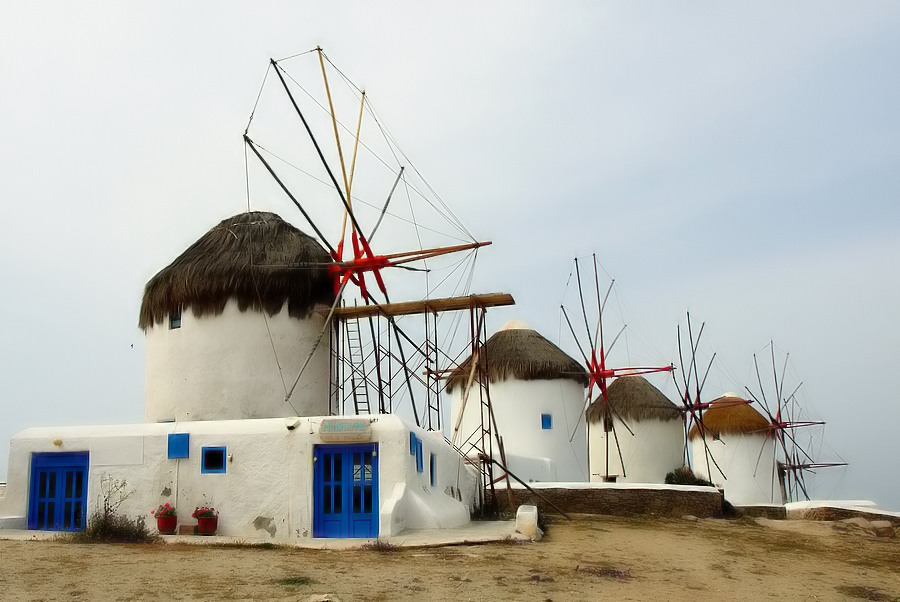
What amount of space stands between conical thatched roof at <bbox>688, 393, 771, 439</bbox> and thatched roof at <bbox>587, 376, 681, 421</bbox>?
1.98m

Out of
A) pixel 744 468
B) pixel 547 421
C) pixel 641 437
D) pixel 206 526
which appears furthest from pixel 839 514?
pixel 206 526

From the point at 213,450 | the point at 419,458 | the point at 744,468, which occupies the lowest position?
the point at 744,468

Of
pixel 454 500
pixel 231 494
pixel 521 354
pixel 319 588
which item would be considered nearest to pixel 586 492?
pixel 454 500

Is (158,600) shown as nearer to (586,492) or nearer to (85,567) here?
(85,567)

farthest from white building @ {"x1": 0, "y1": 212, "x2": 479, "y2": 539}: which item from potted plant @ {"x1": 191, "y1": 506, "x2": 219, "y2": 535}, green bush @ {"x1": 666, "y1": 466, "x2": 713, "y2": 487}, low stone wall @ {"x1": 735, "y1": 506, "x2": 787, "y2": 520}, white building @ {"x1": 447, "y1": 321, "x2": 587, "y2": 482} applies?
green bush @ {"x1": 666, "y1": 466, "x2": 713, "y2": 487}

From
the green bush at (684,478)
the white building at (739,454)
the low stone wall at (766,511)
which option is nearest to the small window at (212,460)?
the low stone wall at (766,511)

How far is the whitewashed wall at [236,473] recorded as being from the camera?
17078mm

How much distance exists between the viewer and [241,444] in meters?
17.7

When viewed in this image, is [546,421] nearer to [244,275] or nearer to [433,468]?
[433,468]

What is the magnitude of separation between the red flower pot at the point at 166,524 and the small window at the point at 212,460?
110 centimetres

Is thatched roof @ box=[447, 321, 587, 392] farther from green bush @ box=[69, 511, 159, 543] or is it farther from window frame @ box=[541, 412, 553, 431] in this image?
green bush @ box=[69, 511, 159, 543]

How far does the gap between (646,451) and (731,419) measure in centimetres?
477

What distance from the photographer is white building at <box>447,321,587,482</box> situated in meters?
32.8

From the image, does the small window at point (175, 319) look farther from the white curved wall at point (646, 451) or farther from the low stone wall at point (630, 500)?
the white curved wall at point (646, 451)
